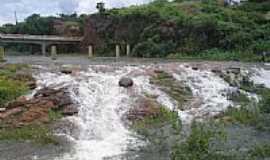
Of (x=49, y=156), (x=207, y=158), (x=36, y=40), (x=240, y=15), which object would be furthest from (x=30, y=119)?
(x=36, y=40)

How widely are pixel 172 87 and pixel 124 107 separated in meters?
3.98

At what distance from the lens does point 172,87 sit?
2531cm

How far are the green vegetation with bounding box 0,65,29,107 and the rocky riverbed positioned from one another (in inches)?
24.4

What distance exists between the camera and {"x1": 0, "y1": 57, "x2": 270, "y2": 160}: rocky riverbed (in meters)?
17.7

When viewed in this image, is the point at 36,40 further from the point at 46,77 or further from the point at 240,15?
the point at 46,77

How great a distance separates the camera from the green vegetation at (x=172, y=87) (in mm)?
24317

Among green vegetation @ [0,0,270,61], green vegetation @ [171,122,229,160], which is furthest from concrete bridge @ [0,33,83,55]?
green vegetation @ [171,122,229,160]

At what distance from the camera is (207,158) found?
15336 mm

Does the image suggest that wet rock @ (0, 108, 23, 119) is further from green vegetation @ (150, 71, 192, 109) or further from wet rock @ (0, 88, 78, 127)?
green vegetation @ (150, 71, 192, 109)

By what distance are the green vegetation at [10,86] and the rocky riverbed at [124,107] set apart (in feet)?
2.03

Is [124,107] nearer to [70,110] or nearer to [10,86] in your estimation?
[70,110]

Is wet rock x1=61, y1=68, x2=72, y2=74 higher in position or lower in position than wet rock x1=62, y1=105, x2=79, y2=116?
higher

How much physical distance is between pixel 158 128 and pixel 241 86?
841cm

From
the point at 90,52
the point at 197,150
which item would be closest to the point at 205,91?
the point at 197,150
